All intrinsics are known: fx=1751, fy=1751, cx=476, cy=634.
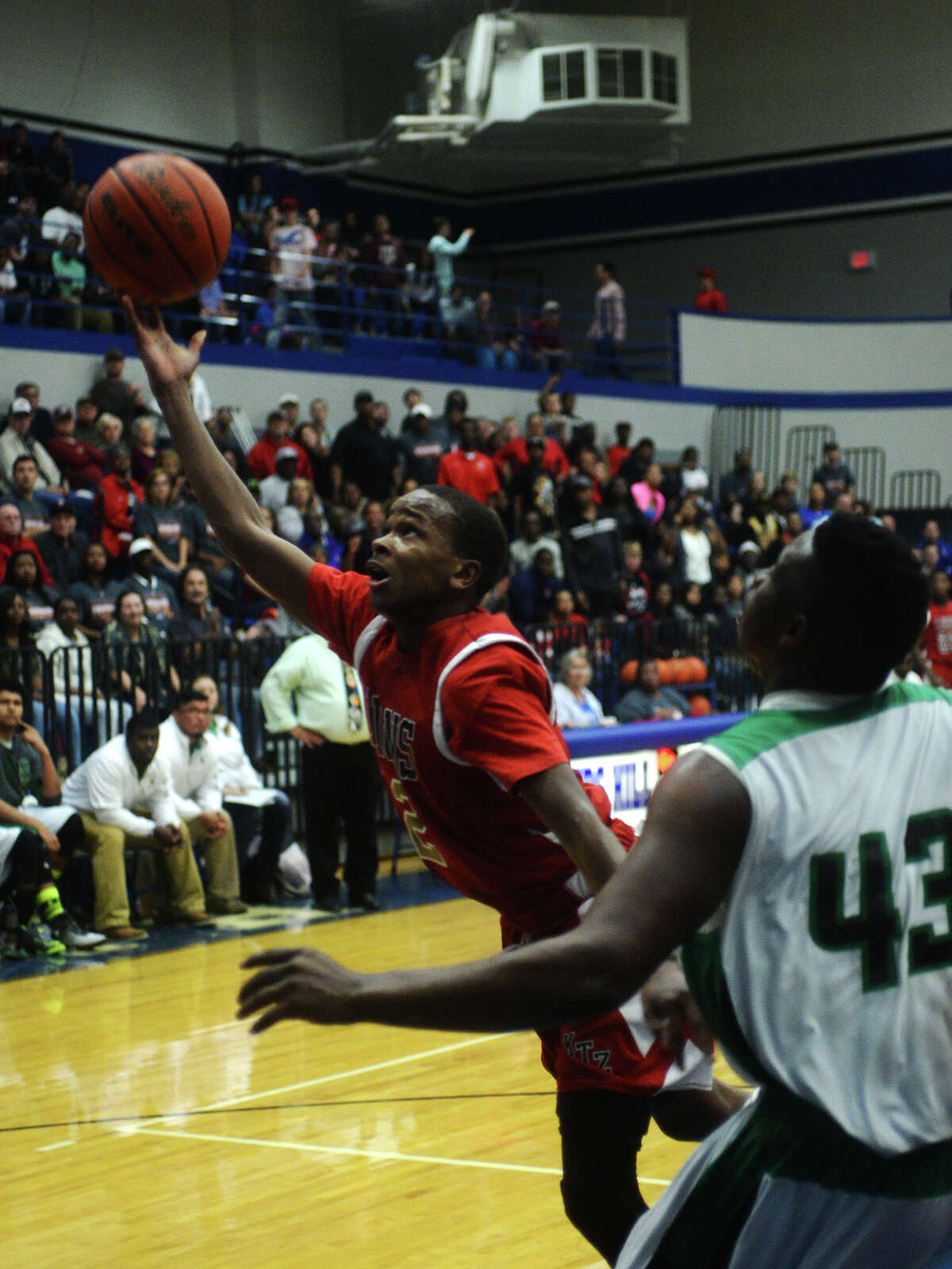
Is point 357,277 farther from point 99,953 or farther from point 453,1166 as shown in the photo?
point 453,1166

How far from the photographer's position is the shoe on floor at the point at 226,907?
10.2m

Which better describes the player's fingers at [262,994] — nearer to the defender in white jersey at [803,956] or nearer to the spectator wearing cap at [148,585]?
the defender in white jersey at [803,956]

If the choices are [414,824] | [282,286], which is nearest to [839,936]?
[414,824]

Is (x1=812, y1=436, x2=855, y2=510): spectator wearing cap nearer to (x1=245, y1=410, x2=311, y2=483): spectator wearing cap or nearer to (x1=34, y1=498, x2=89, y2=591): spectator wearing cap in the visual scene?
(x1=245, y1=410, x2=311, y2=483): spectator wearing cap

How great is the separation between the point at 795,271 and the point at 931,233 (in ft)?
7.09


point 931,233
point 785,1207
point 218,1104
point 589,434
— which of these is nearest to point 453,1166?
point 218,1104

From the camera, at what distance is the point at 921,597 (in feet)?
7.34

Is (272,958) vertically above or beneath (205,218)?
beneath

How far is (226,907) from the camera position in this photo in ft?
33.5

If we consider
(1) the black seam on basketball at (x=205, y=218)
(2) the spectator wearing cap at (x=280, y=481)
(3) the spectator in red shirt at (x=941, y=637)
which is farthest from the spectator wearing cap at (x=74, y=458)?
(1) the black seam on basketball at (x=205, y=218)

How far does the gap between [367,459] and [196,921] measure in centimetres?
623

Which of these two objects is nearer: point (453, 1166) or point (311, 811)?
point (453, 1166)

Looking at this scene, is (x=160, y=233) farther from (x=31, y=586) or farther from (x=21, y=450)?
(x=21, y=450)

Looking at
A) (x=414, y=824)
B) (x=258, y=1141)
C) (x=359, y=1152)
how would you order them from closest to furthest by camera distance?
(x=414, y=824) → (x=359, y=1152) → (x=258, y=1141)
